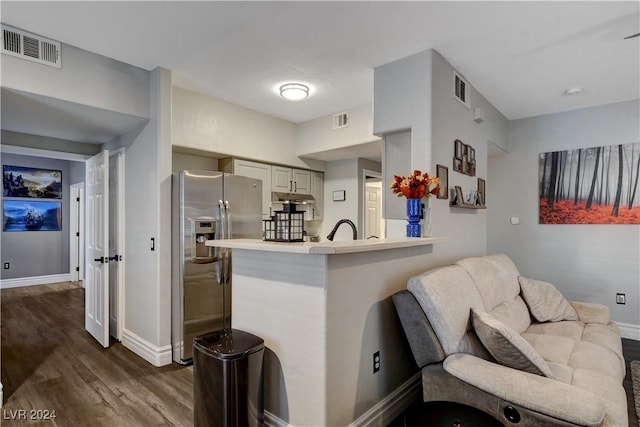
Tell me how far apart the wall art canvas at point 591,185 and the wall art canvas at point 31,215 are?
8590 millimetres

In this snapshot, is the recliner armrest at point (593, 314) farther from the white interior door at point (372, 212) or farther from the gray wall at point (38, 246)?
the gray wall at point (38, 246)

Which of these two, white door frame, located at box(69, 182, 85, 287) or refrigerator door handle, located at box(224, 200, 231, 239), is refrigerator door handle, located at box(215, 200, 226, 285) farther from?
white door frame, located at box(69, 182, 85, 287)

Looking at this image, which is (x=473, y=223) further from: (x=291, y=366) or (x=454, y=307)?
(x=291, y=366)

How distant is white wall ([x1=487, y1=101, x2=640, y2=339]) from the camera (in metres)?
3.85

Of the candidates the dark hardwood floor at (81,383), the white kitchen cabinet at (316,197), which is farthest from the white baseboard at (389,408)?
the white kitchen cabinet at (316,197)

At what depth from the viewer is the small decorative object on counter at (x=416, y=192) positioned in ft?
8.23

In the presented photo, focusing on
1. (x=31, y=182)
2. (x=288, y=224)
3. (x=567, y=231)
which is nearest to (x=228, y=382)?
(x=288, y=224)

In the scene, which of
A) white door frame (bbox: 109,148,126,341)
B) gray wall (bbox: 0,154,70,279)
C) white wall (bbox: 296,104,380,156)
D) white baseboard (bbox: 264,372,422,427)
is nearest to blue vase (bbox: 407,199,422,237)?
white baseboard (bbox: 264,372,422,427)

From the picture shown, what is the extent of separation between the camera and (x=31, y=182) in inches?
255

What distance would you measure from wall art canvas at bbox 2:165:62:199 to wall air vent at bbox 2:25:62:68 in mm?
5219

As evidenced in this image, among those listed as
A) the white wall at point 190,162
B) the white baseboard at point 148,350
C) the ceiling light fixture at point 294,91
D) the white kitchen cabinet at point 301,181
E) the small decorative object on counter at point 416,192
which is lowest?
the white baseboard at point 148,350

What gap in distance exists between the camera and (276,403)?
200cm

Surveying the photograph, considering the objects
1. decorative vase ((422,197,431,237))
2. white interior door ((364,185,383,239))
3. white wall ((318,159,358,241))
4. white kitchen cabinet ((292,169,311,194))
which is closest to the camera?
decorative vase ((422,197,431,237))

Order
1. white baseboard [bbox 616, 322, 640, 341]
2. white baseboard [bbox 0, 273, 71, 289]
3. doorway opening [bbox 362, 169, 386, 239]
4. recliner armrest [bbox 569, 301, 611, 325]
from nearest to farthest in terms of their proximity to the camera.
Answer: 1. recliner armrest [bbox 569, 301, 611, 325]
2. white baseboard [bbox 616, 322, 640, 341]
3. doorway opening [bbox 362, 169, 386, 239]
4. white baseboard [bbox 0, 273, 71, 289]
